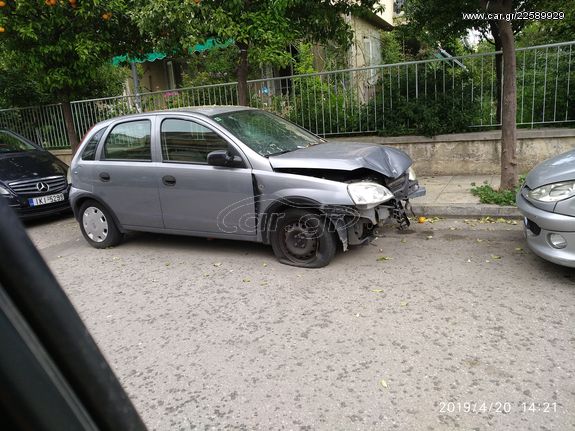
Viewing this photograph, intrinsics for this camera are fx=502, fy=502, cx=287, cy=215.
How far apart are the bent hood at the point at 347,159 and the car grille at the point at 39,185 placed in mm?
4977

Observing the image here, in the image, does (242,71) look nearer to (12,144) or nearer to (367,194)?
(367,194)

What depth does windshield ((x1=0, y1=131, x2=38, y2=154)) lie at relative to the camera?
373 inches

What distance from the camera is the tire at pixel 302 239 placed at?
507 centimetres

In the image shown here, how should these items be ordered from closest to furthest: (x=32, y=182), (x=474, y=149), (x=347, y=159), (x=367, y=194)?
(x=367, y=194), (x=347, y=159), (x=32, y=182), (x=474, y=149)

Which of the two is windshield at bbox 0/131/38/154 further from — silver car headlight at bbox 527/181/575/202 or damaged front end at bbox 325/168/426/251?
silver car headlight at bbox 527/181/575/202

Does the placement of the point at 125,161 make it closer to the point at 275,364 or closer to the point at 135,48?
the point at 275,364

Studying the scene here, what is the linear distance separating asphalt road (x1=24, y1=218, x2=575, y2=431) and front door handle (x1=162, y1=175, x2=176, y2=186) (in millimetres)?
905

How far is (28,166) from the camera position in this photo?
346 inches

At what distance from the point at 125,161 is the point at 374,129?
5.16 metres

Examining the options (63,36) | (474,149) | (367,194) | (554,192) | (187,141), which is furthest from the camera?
(63,36)

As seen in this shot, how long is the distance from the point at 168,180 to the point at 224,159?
2.84 feet

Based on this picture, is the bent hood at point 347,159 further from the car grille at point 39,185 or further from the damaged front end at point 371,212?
the car grille at point 39,185
